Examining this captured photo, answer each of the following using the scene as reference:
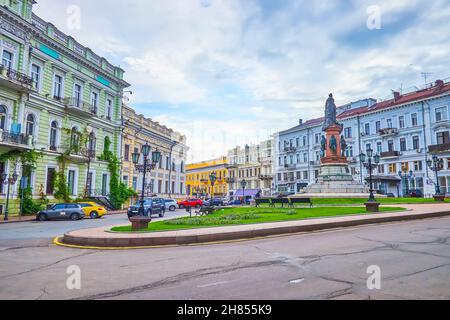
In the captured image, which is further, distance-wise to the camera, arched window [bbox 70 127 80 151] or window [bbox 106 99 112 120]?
window [bbox 106 99 112 120]

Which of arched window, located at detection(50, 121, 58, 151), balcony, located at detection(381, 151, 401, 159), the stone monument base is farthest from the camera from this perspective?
balcony, located at detection(381, 151, 401, 159)

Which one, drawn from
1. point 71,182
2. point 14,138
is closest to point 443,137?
point 71,182

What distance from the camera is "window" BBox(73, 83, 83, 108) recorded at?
34.8m

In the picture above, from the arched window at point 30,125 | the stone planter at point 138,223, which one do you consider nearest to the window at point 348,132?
the arched window at point 30,125

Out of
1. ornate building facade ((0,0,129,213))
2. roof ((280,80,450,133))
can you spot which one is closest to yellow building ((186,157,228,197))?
roof ((280,80,450,133))

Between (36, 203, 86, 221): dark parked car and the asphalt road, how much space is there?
566 inches

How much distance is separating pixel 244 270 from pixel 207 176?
91.7 metres

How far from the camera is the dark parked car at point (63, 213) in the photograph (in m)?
24.7

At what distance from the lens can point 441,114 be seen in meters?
48.1

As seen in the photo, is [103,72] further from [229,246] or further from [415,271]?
[415,271]

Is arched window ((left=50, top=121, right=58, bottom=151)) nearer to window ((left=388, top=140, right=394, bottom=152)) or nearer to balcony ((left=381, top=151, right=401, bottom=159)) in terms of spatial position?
balcony ((left=381, top=151, right=401, bottom=159))

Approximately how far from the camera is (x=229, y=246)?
10469 millimetres

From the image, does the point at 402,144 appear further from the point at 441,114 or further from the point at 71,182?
the point at 71,182
